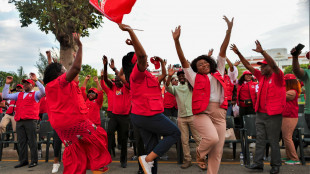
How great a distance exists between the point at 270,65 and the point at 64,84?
3.52 meters

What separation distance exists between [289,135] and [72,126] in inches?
181

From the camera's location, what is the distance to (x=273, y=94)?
16.7ft

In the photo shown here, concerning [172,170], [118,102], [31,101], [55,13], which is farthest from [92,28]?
[172,170]

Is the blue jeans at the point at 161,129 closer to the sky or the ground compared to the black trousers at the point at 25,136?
closer to the sky

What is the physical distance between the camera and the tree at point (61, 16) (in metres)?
11.5

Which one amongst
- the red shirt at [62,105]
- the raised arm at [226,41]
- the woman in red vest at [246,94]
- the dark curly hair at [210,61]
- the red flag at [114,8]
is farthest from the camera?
the woman in red vest at [246,94]

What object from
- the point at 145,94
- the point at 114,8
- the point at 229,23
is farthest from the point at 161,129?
the point at 229,23

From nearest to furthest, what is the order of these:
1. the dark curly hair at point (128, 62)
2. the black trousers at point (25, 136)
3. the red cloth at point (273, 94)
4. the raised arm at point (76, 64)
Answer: the raised arm at point (76, 64), the dark curly hair at point (128, 62), the red cloth at point (273, 94), the black trousers at point (25, 136)

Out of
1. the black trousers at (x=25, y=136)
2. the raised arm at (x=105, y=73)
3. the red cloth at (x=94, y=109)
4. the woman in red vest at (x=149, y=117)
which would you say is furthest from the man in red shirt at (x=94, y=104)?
the woman in red vest at (x=149, y=117)

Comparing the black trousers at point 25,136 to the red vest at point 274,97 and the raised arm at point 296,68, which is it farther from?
the raised arm at point 296,68

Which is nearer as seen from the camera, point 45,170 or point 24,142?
point 45,170

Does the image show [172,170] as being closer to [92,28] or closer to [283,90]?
[283,90]

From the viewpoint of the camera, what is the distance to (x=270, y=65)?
4.80m

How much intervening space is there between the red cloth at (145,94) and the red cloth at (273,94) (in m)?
2.36
